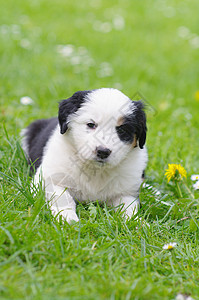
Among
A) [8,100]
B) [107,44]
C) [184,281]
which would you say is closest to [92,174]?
[184,281]

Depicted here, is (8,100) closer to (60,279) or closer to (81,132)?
(81,132)

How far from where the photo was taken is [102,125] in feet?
9.80

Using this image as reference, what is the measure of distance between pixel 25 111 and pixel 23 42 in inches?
97.1

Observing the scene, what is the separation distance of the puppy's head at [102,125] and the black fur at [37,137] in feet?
1.88

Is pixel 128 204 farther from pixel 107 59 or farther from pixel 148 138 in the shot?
pixel 107 59

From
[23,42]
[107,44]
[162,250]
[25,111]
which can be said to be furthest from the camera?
[107,44]

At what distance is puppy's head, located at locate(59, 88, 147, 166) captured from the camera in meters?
2.96

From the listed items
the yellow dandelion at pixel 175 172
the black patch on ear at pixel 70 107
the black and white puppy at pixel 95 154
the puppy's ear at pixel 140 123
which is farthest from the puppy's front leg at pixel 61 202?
the yellow dandelion at pixel 175 172

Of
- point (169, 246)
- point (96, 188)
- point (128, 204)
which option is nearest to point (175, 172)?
point (128, 204)

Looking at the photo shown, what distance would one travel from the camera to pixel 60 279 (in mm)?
2131

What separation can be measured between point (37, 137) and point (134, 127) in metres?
1.36

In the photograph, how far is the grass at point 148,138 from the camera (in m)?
2.24

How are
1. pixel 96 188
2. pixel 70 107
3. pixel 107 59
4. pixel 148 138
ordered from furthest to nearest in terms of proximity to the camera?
pixel 107 59
pixel 148 138
pixel 96 188
pixel 70 107

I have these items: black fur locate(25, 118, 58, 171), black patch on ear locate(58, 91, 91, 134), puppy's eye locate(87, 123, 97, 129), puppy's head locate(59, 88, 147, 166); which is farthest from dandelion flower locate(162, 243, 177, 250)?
black fur locate(25, 118, 58, 171)
